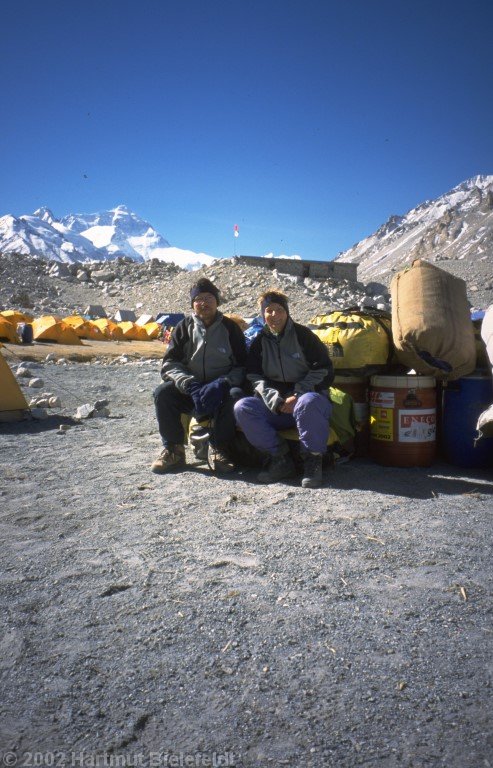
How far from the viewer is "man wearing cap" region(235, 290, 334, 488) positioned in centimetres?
376

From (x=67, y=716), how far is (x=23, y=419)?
17.1 feet

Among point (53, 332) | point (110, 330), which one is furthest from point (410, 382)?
point (110, 330)

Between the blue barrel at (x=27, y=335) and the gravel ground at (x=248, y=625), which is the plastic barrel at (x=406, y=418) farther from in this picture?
the blue barrel at (x=27, y=335)

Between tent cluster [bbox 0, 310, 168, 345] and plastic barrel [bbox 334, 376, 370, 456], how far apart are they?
13.7 meters

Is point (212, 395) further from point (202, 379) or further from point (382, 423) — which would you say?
point (382, 423)

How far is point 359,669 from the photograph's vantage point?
1762mm

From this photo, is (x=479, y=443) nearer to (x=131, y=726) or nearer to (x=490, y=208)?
(x=131, y=726)

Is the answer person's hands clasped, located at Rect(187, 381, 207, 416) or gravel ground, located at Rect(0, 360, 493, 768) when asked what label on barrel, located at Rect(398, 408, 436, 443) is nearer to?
gravel ground, located at Rect(0, 360, 493, 768)

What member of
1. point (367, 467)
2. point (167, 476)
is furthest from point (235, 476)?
point (367, 467)

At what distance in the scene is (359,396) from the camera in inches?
172

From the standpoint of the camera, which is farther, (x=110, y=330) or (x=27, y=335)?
(x=110, y=330)

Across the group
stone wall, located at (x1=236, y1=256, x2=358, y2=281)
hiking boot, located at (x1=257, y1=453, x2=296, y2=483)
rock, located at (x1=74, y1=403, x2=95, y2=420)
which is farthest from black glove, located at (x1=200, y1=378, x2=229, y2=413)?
stone wall, located at (x1=236, y1=256, x2=358, y2=281)

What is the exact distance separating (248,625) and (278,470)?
1976 millimetres

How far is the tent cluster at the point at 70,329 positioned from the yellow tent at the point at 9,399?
10.2 meters
